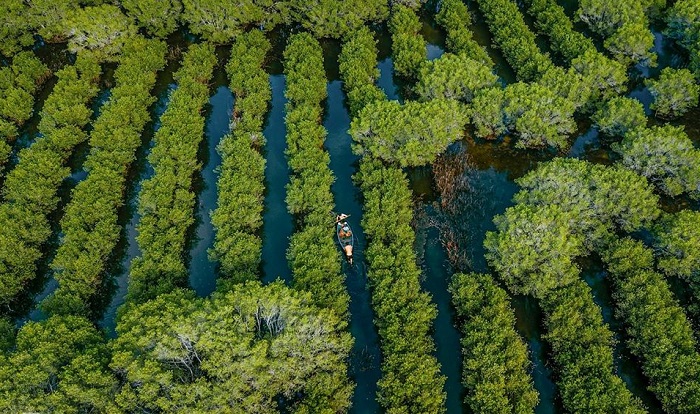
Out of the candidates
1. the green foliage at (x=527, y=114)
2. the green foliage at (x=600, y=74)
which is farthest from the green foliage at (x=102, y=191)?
the green foliage at (x=600, y=74)

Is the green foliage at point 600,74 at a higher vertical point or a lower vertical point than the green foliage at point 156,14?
lower

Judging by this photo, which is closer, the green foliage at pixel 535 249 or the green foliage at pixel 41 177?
the green foliage at pixel 535 249

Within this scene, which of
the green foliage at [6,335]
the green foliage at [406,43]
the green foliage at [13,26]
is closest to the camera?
the green foliage at [6,335]

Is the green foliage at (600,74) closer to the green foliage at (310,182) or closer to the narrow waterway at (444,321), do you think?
the narrow waterway at (444,321)

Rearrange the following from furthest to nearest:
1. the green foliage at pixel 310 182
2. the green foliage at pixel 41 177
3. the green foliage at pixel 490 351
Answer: the green foliage at pixel 41 177
the green foliage at pixel 310 182
the green foliage at pixel 490 351

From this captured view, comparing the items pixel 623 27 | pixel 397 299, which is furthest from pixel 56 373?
pixel 623 27

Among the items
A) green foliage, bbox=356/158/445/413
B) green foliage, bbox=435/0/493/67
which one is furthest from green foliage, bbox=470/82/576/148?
green foliage, bbox=356/158/445/413
